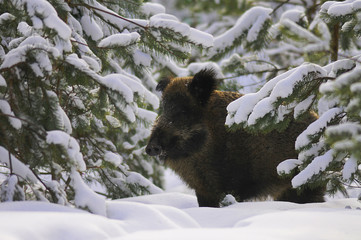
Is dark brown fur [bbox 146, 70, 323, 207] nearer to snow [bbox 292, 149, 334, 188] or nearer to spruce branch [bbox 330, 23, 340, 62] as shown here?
snow [bbox 292, 149, 334, 188]

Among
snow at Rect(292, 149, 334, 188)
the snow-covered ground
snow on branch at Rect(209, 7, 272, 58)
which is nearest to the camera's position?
the snow-covered ground

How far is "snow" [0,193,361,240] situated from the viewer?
265 centimetres

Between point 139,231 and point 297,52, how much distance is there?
8.27 meters

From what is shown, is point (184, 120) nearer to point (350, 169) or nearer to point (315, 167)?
point (315, 167)

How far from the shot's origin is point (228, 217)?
137 inches

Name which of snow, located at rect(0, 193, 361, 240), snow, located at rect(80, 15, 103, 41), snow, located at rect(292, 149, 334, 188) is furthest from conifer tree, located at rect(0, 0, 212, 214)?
snow, located at rect(292, 149, 334, 188)

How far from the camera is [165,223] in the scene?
316 cm

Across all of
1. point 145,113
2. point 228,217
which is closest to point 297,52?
point 145,113

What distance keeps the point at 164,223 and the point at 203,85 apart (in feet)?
8.82

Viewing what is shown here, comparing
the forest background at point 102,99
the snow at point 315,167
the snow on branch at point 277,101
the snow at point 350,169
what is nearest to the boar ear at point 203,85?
the forest background at point 102,99

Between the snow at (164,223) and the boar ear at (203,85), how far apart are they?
6.87ft

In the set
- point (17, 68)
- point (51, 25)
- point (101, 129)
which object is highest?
point (51, 25)

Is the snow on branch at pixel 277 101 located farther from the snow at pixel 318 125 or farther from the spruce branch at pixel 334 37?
the spruce branch at pixel 334 37

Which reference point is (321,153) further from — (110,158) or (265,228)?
(110,158)
